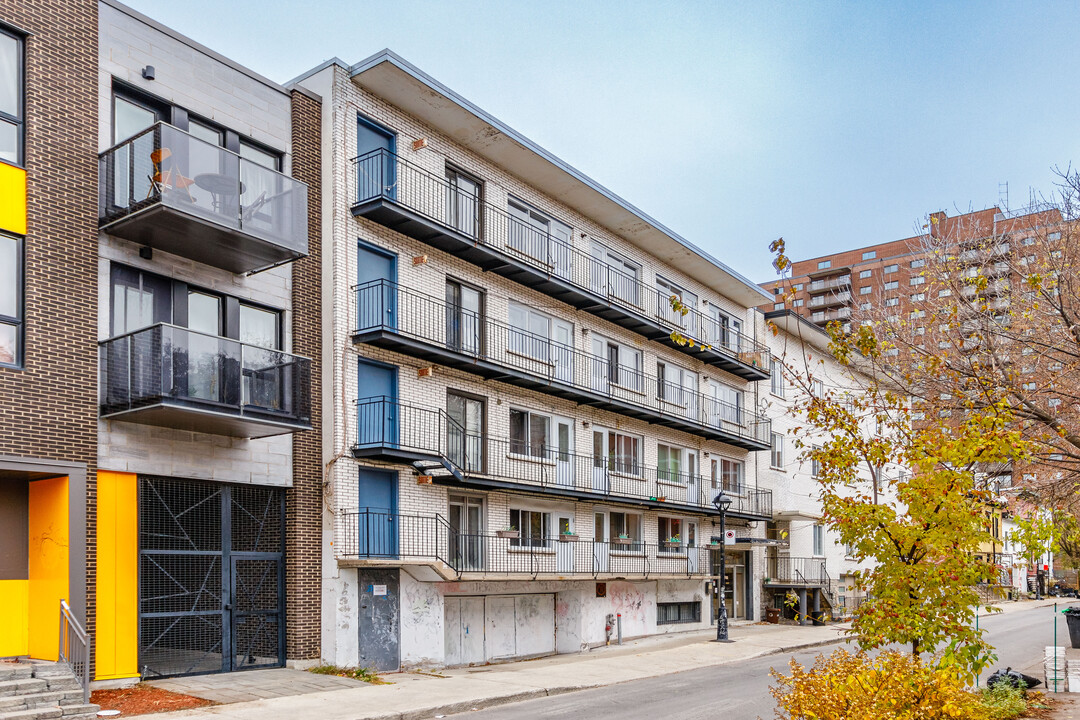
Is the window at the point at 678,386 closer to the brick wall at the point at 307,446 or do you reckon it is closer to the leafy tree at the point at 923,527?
the brick wall at the point at 307,446

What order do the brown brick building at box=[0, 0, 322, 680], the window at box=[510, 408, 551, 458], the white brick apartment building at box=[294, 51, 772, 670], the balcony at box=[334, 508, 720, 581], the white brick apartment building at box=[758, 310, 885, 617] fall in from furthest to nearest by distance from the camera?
the white brick apartment building at box=[758, 310, 885, 617], the window at box=[510, 408, 551, 458], the white brick apartment building at box=[294, 51, 772, 670], the balcony at box=[334, 508, 720, 581], the brown brick building at box=[0, 0, 322, 680]

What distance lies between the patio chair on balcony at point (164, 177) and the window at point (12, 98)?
1.89m

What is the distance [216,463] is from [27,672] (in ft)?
15.8

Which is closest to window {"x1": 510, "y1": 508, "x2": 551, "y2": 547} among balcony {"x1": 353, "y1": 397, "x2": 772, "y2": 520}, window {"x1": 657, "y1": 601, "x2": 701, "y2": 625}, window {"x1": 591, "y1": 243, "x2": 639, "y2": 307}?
balcony {"x1": 353, "y1": 397, "x2": 772, "y2": 520}

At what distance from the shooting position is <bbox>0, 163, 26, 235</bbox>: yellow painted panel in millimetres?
14719

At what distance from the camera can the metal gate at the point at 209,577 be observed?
645 inches

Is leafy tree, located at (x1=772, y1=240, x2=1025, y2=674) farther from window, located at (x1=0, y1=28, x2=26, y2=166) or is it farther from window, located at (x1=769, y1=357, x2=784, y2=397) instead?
window, located at (x1=769, y1=357, x2=784, y2=397)

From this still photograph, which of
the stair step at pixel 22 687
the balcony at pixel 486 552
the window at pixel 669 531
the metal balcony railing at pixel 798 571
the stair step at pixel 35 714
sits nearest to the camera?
the stair step at pixel 35 714

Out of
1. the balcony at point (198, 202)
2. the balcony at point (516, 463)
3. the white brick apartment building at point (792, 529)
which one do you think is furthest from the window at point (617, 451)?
the balcony at point (198, 202)

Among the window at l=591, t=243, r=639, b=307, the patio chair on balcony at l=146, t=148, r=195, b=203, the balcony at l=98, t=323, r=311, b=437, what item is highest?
the window at l=591, t=243, r=639, b=307

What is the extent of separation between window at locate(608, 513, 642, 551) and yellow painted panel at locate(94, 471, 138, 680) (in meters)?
15.7

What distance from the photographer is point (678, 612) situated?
106 feet

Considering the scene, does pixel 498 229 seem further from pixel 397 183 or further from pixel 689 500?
pixel 689 500

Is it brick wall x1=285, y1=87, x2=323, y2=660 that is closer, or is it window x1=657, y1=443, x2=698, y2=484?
brick wall x1=285, y1=87, x2=323, y2=660
